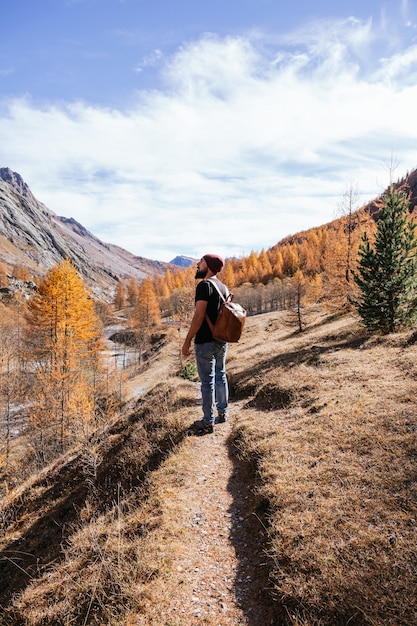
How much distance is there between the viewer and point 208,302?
706 cm

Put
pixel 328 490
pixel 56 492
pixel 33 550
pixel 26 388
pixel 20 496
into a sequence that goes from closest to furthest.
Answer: pixel 328 490
pixel 33 550
pixel 56 492
pixel 20 496
pixel 26 388

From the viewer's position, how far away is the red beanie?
721cm

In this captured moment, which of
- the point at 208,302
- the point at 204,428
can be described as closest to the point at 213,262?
the point at 208,302

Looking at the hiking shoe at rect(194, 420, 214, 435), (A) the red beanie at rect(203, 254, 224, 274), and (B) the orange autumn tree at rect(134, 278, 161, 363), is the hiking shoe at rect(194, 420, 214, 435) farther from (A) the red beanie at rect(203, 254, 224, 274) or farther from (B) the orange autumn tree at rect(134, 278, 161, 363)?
(B) the orange autumn tree at rect(134, 278, 161, 363)

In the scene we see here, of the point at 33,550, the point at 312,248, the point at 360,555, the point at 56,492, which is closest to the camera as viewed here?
the point at 360,555

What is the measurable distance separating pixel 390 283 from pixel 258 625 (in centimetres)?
1724

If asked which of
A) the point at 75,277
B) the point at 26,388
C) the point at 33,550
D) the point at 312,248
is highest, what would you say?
the point at 312,248

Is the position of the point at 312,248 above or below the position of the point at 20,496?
above

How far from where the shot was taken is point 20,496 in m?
12.0

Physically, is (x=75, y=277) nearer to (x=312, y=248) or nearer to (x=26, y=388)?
(x=26, y=388)

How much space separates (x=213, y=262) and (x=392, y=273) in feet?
47.9

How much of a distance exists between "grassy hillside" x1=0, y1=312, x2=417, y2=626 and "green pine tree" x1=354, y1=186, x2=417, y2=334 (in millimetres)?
7700

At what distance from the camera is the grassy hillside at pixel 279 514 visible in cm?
369

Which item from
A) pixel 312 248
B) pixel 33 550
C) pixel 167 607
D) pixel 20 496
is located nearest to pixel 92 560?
pixel 167 607
